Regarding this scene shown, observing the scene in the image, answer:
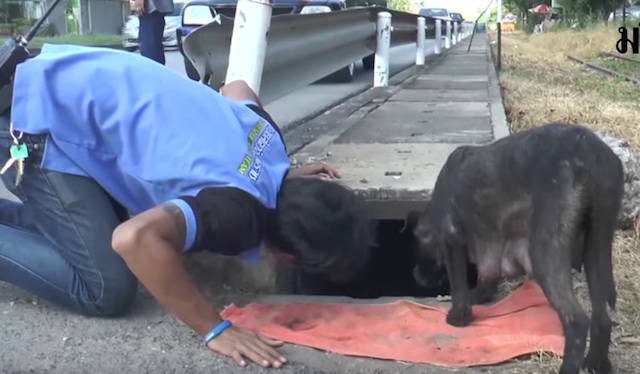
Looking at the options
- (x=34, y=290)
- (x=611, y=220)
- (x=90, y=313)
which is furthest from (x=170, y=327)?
(x=611, y=220)

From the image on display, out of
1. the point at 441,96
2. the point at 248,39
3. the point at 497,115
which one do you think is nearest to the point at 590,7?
the point at 441,96

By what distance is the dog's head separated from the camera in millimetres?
3601

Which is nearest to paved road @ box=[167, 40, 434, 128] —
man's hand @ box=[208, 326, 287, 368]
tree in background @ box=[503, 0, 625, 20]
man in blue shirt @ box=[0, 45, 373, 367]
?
man in blue shirt @ box=[0, 45, 373, 367]

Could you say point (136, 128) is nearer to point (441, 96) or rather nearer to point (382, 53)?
point (441, 96)

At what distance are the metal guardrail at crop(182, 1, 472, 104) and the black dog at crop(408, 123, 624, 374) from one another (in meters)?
1.73

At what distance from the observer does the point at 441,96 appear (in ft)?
27.9

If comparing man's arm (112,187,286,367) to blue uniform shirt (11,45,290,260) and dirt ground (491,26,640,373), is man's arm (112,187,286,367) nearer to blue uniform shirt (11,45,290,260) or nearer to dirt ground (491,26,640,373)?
blue uniform shirt (11,45,290,260)

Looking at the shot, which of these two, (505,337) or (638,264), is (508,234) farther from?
(638,264)

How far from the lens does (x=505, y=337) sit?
326 centimetres

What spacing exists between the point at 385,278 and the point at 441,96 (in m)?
3.48

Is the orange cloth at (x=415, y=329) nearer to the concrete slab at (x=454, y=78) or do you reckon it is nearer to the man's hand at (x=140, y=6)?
the man's hand at (x=140, y=6)

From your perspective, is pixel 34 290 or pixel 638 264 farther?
pixel 638 264

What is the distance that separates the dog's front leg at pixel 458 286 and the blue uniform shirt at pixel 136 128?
2.36 feet

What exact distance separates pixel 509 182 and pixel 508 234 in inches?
9.5
